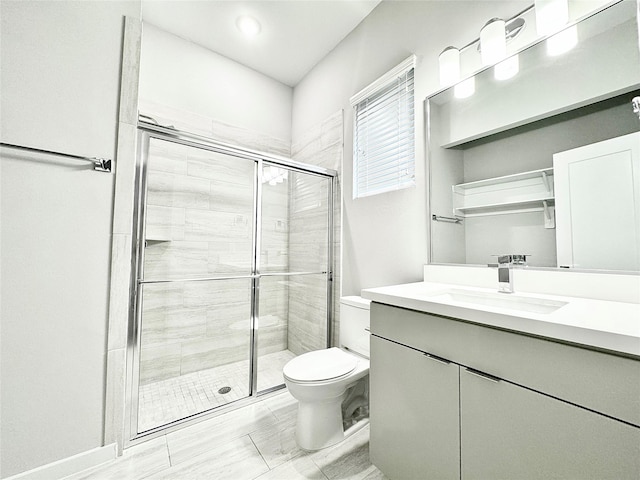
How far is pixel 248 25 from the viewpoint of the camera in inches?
83.1

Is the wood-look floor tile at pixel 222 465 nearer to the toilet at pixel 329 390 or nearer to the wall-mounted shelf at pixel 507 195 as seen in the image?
the toilet at pixel 329 390

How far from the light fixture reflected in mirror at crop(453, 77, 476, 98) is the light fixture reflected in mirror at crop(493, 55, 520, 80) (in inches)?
4.1

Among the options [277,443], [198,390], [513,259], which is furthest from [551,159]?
[198,390]

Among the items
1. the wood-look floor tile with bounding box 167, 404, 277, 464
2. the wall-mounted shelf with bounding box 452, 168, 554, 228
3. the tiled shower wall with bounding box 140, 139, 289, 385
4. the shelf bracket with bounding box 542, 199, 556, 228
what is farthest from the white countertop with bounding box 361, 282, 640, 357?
the tiled shower wall with bounding box 140, 139, 289, 385

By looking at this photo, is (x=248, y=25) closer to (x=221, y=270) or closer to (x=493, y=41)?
(x=493, y=41)

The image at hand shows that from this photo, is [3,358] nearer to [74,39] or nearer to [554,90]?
[74,39]

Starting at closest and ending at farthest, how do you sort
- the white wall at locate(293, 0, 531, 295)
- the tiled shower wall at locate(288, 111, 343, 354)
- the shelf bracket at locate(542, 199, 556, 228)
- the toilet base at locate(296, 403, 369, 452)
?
the shelf bracket at locate(542, 199, 556, 228), the toilet base at locate(296, 403, 369, 452), the white wall at locate(293, 0, 531, 295), the tiled shower wall at locate(288, 111, 343, 354)

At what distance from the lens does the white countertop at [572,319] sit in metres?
0.58

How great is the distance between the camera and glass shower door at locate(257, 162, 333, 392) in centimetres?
214

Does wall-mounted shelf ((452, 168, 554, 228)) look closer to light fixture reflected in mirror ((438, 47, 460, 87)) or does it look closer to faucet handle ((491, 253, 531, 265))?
faucet handle ((491, 253, 531, 265))

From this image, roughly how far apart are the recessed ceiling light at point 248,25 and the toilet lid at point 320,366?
249cm

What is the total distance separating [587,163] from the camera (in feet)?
3.42

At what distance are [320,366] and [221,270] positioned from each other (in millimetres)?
1014

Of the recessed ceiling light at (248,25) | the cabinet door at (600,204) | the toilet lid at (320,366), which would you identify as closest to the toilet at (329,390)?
the toilet lid at (320,366)
